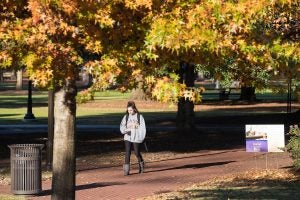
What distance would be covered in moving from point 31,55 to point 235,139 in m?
21.5

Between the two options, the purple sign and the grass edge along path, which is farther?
the purple sign

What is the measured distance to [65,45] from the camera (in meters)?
8.40

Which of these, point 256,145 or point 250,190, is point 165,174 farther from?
point 250,190

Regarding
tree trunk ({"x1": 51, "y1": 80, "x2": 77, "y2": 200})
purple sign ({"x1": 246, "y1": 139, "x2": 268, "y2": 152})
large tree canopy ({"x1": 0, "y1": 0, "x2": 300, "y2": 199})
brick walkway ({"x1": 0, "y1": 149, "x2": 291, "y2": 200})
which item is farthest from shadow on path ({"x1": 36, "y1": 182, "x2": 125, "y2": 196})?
large tree canopy ({"x1": 0, "y1": 0, "x2": 300, "y2": 199})

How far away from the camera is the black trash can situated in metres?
14.9

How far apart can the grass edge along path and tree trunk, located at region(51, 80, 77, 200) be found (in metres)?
4.65

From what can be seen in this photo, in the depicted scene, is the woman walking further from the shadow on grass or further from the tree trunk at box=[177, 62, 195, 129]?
the tree trunk at box=[177, 62, 195, 129]

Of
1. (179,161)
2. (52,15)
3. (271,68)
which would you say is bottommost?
(179,161)

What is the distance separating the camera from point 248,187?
52.7ft

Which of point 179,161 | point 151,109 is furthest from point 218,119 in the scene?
point 179,161

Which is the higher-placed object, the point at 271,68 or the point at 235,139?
the point at 271,68

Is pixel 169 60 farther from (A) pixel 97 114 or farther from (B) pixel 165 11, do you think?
(A) pixel 97 114

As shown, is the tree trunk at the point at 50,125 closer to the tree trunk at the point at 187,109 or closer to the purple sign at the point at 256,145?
the purple sign at the point at 256,145

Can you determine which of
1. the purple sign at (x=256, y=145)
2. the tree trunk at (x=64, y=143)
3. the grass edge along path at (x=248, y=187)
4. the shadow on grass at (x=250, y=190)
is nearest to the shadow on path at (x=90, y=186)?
the grass edge along path at (x=248, y=187)
